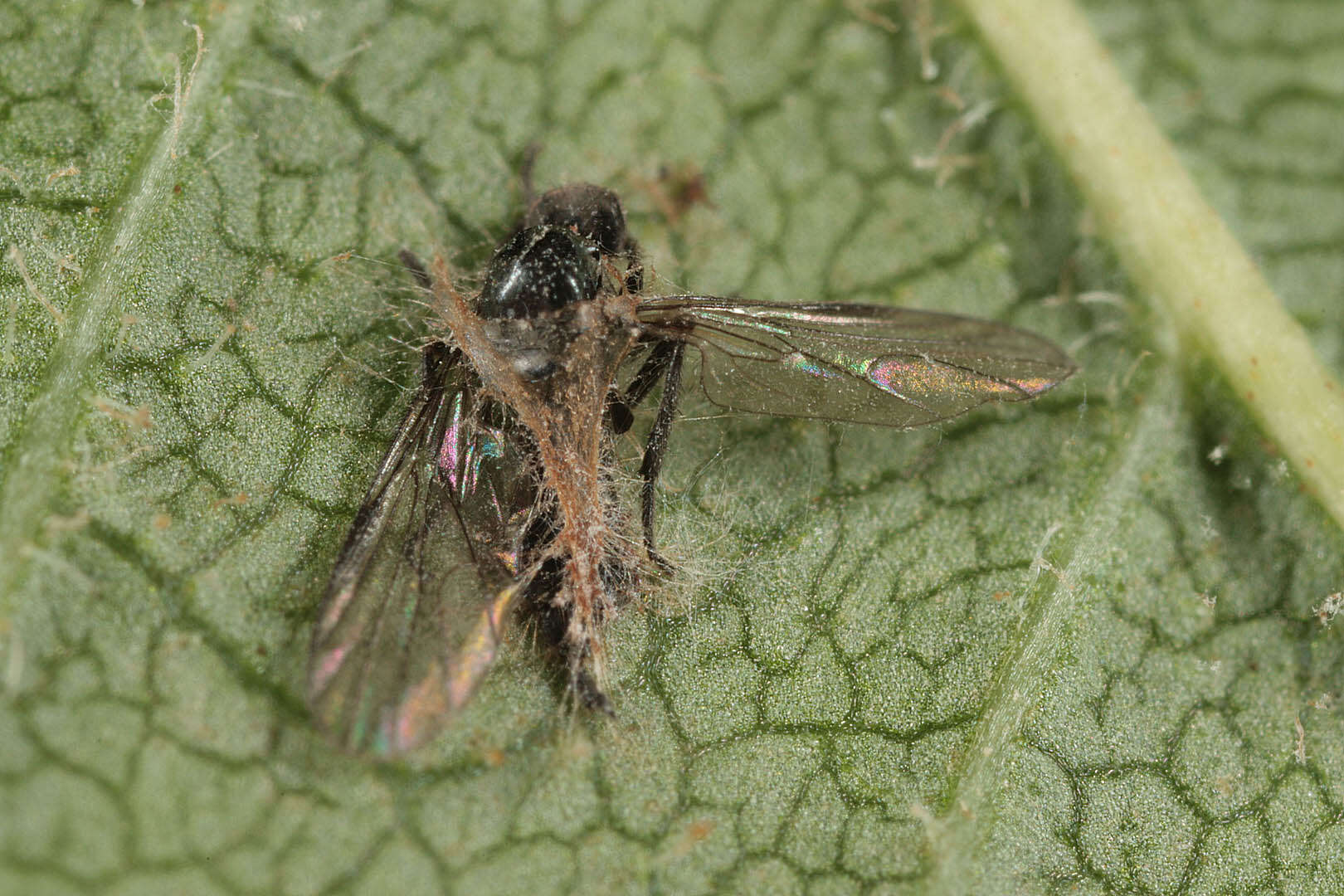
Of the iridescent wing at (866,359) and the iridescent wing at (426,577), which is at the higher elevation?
the iridescent wing at (866,359)

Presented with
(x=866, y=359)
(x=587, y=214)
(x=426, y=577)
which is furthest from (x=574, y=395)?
(x=866, y=359)

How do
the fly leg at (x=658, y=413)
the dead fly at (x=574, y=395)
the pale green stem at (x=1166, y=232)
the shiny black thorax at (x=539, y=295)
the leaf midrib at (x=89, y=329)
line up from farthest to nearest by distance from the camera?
the pale green stem at (x=1166, y=232), the fly leg at (x=658, y=413), the shiny black thorax at (x=539, y=295), the dead fly at (x=574, y=395), the leaf midrib at (x=89, y=329)

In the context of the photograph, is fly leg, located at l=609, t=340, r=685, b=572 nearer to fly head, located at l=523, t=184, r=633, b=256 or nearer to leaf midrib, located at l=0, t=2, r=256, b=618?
fly head, located at l=523, t=184, r=633, b=256

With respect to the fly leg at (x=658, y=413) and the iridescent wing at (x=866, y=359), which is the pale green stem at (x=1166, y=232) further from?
A: the fly leg at (x=658, y=413)

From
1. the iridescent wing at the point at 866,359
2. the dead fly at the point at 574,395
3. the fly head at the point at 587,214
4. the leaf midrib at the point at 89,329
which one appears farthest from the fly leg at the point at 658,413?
the leaf midrib at the point at 89,329

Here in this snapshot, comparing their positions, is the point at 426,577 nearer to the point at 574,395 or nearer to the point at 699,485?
the point at 574,395

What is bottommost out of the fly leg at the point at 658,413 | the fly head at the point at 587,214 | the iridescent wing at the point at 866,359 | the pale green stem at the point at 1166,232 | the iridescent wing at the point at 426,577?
the iridescent wing at the point at 426,577

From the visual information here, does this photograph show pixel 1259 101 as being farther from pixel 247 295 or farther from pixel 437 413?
pixel 247 295

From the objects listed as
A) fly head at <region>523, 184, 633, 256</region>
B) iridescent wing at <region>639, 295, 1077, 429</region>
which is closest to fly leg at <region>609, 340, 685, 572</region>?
iridescent wing at <region>639, 295, 1077, 429</region>
